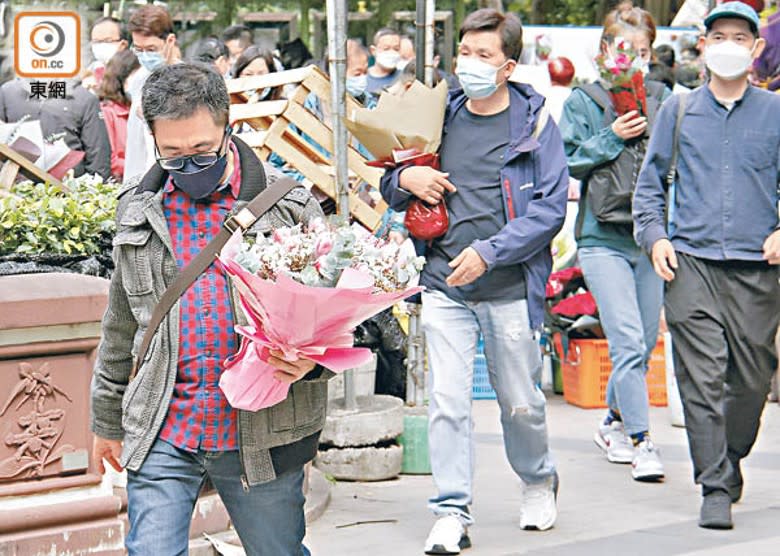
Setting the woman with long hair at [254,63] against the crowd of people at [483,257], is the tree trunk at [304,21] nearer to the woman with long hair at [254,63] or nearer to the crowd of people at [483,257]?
the crowd of people at [483,257]

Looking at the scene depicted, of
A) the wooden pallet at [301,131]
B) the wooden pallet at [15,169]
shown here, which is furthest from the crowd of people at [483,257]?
the wooden pallet at [15,169]

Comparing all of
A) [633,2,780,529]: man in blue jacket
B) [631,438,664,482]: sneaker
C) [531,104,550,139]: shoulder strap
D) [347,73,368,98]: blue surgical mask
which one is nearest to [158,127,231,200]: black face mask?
[531,104,550,139]: shoulder strap

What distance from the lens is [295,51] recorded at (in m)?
15.6

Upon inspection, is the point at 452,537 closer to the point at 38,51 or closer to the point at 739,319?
the point at 739,319

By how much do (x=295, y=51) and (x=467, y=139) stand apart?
30.5ft

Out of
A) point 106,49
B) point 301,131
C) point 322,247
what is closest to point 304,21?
point 106,49

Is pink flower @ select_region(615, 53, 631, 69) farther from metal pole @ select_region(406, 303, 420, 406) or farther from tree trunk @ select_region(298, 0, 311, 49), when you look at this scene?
tree trunk @ select_region(298, 0, 311, 49)

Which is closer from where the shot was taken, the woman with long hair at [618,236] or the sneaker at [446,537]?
the sneaker at [446,537]

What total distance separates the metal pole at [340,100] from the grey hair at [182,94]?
11.4ft

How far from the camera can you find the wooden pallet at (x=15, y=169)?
6.97 m

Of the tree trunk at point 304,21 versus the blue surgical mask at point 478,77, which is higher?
the tree trunk at point 304,21

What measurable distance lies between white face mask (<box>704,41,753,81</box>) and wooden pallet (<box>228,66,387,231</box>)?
1809 millimetres

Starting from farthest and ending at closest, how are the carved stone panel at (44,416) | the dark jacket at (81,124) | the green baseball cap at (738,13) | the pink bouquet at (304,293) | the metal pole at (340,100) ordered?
the dark jacket at (81,124) < the metal pole at (340,100) < the green baseball cap at (738,13) < the carved stone panel at (44,416) < the pink bouquet at (304,293)

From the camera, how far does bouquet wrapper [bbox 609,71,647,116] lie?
26.2 ft
